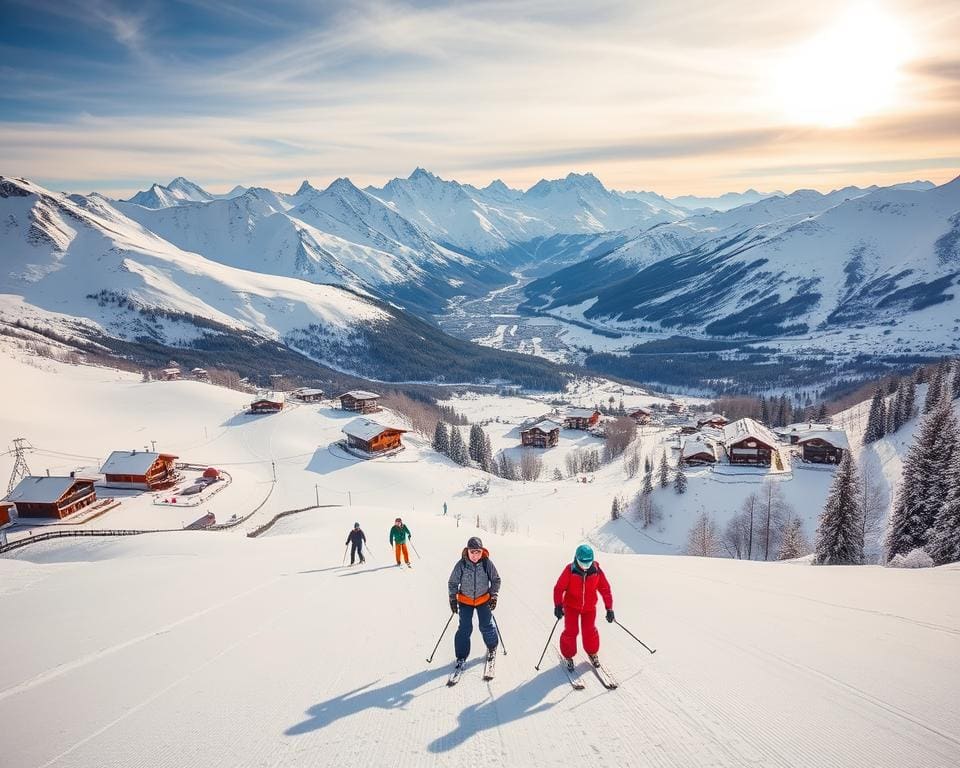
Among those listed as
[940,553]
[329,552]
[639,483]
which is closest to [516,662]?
[329,552]

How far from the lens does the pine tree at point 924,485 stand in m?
28.5

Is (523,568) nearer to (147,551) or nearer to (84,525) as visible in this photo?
(147,551)

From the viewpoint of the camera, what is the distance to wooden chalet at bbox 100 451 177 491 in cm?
5047

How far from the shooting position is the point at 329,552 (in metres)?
20.2

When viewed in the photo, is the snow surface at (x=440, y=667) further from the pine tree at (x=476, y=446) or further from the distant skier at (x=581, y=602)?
the pine tree at (x=476, y=446)

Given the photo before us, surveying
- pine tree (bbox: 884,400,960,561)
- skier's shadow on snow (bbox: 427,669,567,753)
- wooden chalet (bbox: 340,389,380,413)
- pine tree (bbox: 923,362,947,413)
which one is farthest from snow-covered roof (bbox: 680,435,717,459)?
skier's shadow on snow (bbox: 427,669,567,753)

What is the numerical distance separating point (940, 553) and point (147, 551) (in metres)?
38.2

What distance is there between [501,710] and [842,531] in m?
31.5

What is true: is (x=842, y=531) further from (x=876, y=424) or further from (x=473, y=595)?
(x=876, y=424)

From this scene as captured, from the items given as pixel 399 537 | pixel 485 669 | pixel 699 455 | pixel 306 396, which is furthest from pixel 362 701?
pixel 306 396

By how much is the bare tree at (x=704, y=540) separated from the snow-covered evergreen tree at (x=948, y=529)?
19463 millimetres

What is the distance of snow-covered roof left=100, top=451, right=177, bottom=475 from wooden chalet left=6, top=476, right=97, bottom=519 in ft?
21.5

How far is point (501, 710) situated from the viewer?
266 inches

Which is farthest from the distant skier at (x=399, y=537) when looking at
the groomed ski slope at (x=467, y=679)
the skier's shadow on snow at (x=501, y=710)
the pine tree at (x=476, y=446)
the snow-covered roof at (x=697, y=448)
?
the pine tree at (x=476, y=446)
